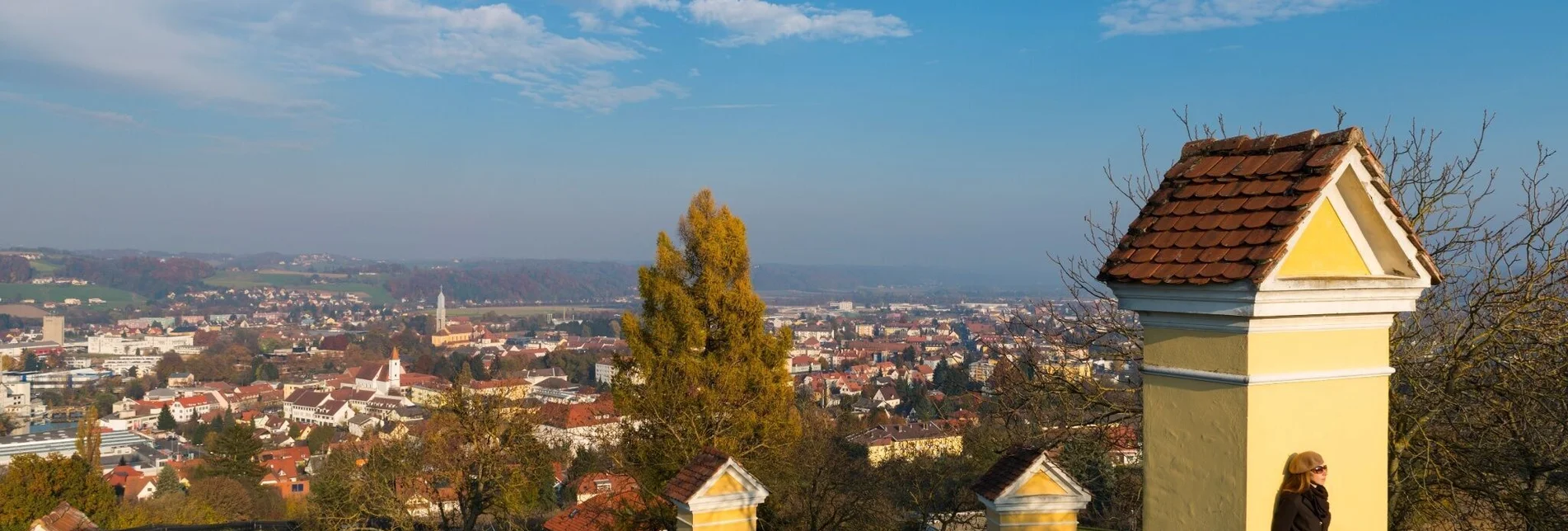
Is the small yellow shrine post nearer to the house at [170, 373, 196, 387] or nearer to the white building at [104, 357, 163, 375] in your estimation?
the house at [170, 373, 196, 387]

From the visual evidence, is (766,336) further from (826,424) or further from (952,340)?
(952,340)

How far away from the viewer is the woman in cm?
299

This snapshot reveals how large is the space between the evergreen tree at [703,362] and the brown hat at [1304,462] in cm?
1164

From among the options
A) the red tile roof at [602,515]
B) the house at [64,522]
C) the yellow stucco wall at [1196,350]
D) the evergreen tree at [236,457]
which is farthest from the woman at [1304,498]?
the evergreen tree at [236,457]

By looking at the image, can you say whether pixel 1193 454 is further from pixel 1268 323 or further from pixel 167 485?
pixel 167 485

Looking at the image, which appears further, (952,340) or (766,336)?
(952,340)

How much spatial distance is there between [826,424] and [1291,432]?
22.8m

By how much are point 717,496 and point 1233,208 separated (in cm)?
305

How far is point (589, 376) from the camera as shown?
119 m

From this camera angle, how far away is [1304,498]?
3.00 m

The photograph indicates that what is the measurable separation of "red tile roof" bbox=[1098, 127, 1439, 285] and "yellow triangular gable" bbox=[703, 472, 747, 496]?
259cm

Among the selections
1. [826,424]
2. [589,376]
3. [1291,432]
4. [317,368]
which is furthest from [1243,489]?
[317,368]

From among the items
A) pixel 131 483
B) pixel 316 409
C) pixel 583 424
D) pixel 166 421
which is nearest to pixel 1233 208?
pixel 583 424

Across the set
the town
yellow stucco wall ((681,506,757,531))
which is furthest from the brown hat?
the town
